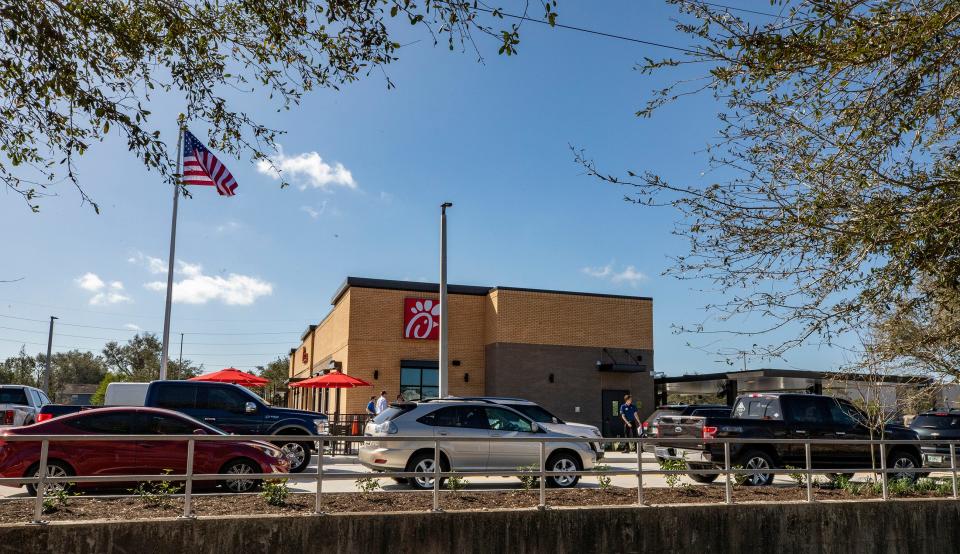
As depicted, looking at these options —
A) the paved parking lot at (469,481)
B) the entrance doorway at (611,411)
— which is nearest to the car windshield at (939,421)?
the paved parking lot at (469,481)

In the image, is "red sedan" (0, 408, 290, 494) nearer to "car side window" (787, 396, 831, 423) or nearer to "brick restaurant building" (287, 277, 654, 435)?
"car side window" (787, 396, 831, 423)

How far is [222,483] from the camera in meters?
13.0

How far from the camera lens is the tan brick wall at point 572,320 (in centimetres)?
3266

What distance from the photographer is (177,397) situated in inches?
655

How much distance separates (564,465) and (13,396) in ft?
57.5

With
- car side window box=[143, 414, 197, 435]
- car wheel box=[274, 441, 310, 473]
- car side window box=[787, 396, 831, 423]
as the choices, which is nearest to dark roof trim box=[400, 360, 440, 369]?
car wheel box=[274, 441, 310, 473]

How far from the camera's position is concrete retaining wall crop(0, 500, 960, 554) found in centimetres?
804

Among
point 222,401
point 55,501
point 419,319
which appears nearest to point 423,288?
point 419,319

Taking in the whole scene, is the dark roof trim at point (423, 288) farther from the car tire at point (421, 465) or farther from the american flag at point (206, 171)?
the car tire at point (421, 465)

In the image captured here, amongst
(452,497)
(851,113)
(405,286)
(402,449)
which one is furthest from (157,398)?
(405,286)

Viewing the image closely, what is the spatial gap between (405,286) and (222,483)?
1961cm

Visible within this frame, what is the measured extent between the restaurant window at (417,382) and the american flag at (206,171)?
10017 millimetres

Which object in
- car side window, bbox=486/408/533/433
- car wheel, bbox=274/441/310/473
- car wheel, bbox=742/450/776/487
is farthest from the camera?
car wheel, bbox=274/441/310/473

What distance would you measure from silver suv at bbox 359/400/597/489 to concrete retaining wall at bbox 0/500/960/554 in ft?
12.8
